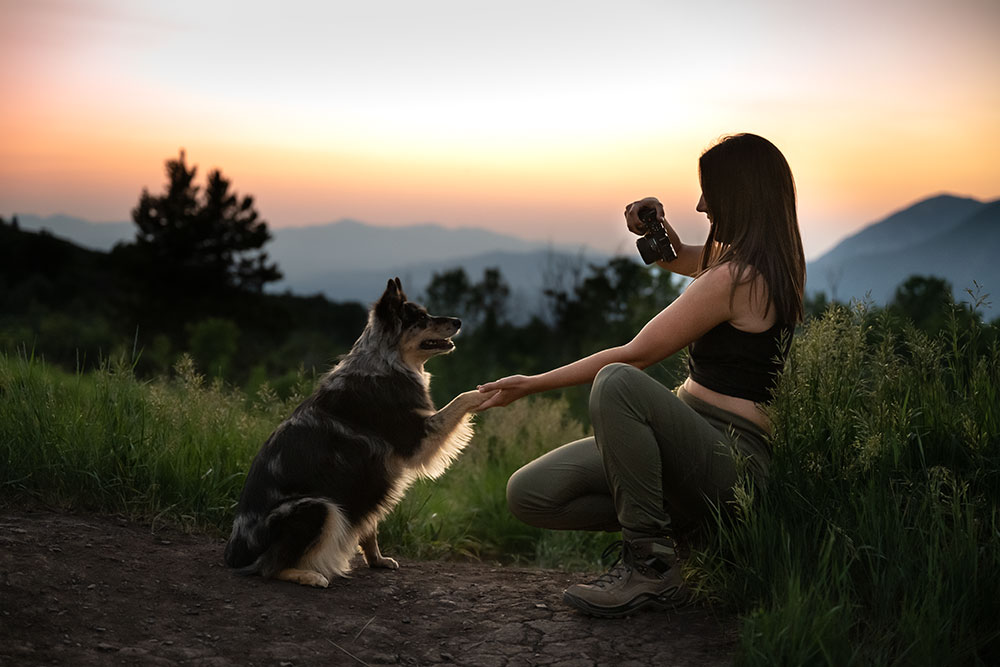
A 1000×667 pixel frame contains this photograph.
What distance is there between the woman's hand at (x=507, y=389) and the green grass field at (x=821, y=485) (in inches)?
42.9

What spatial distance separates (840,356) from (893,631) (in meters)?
1.35

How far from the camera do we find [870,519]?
329 cm

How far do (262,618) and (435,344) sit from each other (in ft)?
6.27

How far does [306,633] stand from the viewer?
3.48m

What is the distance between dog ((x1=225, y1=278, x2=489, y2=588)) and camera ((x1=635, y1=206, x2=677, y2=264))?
1170 millimetres

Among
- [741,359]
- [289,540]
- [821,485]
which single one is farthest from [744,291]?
[289,540]

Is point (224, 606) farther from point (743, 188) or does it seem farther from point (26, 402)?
point (743, 188)

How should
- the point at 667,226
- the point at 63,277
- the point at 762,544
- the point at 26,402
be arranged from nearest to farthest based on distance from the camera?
1. the point at 762,544
2. the point at 667,226
3. the point at 26,402
4. the point at 63,277

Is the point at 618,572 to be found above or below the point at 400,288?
below

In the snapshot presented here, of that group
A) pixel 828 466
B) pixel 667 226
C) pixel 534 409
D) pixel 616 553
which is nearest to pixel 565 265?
pixel 534 409

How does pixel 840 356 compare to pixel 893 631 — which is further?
pixel 840 356

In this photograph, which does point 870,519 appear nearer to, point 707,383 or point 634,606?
point 707,383

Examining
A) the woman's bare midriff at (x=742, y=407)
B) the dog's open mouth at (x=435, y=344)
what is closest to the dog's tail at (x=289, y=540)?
the dog's open mouth at (x=435, y=344)

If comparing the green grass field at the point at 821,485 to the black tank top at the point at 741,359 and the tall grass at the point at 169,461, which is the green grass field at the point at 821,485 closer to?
the tall grass at the point at 169,461
